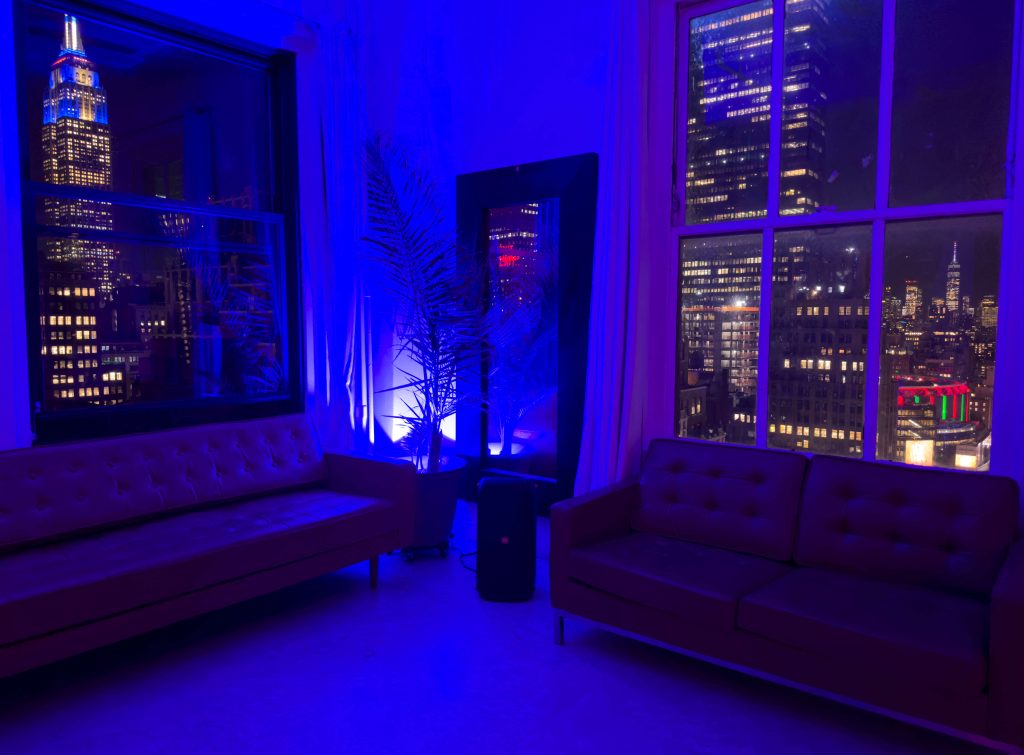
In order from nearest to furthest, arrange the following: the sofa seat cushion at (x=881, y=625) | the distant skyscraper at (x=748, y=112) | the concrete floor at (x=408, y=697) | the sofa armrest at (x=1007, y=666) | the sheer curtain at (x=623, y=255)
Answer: the sofa armrest at (x=1007, y=666) → the sofa seat cushion at (x=881, y=625) → the concrete floor at (x=408, y=697) → the distant skyscraper at (x=748, y=112) → the sheer curtain at (x=623, y=255)

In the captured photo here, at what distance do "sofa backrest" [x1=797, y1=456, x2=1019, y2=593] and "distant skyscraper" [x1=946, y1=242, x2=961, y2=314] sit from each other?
2.88ft

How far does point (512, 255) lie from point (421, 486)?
71.9 inches

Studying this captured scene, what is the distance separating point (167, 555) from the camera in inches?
111

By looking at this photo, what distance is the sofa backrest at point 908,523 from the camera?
2.59 metres

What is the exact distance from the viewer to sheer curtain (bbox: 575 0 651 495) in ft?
12.3

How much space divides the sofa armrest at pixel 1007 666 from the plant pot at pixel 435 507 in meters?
2.76

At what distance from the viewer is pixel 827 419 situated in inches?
140

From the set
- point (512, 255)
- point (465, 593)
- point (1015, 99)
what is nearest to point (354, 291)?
point (512, 255)

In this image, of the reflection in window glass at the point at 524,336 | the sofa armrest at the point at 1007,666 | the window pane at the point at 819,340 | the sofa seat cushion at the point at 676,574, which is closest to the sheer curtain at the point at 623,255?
the window pane at the point at 819,340

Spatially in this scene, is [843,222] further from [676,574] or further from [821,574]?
[676,574]

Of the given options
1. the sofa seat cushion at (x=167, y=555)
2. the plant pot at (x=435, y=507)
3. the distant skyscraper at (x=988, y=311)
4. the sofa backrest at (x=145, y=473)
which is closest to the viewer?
the sofa seat cushion at (x=167, y=555)

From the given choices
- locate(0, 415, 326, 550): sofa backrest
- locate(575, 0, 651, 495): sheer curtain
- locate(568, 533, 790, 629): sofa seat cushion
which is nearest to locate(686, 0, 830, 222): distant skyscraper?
locate(575, 0, 651, 495): sheer curtain

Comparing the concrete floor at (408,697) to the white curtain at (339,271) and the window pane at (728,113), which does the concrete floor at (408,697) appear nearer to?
the white curtain at (339,271)

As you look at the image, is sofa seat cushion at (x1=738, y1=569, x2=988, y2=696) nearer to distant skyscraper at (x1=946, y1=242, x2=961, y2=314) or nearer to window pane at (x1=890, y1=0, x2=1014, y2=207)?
distant skyscraper at (x1=946, y1=242, x2=961, y2=314)
